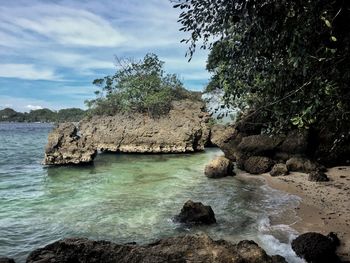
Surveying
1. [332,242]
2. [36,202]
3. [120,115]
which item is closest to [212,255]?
[332,242]

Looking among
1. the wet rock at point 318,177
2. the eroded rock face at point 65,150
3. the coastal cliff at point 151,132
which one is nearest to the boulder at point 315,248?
the wet rock at point 318,177

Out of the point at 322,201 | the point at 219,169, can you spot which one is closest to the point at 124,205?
the point at 219,169

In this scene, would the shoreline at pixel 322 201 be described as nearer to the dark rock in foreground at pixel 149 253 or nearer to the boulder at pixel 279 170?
the boulder at pixel 279 170

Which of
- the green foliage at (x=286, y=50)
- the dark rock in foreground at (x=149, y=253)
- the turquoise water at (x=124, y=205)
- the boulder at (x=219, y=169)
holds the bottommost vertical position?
the turquoise water at (x=124, y=205)

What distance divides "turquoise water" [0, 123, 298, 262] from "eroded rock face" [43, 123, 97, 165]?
3.38 feet

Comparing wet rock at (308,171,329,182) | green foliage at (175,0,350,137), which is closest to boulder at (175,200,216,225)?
green foliage at (175,0,350,137)

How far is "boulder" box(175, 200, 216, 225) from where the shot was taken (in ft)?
40.7

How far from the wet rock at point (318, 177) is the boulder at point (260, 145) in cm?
446

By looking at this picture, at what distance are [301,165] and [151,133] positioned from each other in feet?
59.0

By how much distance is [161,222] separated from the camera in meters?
13.0

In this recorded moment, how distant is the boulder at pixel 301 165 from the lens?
2039cm

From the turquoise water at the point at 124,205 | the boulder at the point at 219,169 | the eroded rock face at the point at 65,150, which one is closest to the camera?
the turquoise water at the point at 124,205

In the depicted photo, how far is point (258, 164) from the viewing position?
883 inches

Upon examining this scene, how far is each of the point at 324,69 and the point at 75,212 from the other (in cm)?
1148
